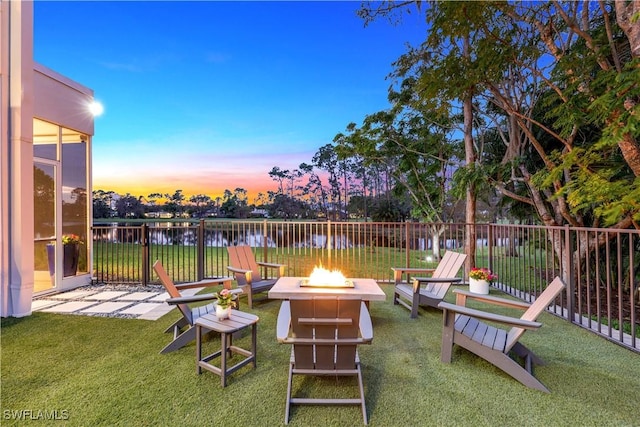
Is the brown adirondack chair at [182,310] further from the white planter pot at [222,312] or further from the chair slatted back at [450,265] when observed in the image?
the chair slatted back at [450,265]

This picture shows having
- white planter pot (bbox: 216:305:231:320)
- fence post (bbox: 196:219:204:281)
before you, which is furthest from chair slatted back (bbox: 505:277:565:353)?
fence post (bbox: 196:219:204:281)

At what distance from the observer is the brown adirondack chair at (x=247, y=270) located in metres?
4.64

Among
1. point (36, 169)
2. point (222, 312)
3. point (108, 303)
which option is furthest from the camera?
point (36, 169)

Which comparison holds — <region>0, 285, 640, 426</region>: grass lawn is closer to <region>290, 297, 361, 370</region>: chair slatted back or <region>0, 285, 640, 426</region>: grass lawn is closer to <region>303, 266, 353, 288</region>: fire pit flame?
<region>290, 297, 361, 370</region>: chair slatted back

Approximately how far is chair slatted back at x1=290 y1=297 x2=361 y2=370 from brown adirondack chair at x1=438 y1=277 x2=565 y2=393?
1.12 metres

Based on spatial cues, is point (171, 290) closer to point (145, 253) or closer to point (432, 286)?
point (145, 253)

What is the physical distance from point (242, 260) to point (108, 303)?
234cm

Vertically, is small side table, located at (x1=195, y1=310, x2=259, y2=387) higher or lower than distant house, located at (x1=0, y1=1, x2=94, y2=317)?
lower

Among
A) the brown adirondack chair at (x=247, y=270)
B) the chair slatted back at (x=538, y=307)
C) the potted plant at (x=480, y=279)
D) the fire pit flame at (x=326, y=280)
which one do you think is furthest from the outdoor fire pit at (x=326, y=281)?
the potted plant at (x=480, y=279)

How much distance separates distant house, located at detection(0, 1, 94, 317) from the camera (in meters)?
4.20

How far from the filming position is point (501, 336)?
2.78 meters

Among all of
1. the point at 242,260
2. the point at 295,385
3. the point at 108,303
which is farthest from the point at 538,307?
the point at 108,303

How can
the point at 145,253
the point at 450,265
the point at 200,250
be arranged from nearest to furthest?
the point at 450,265
the point at 145,253
the point at 200,250

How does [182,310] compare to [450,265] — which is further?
[450,265]
